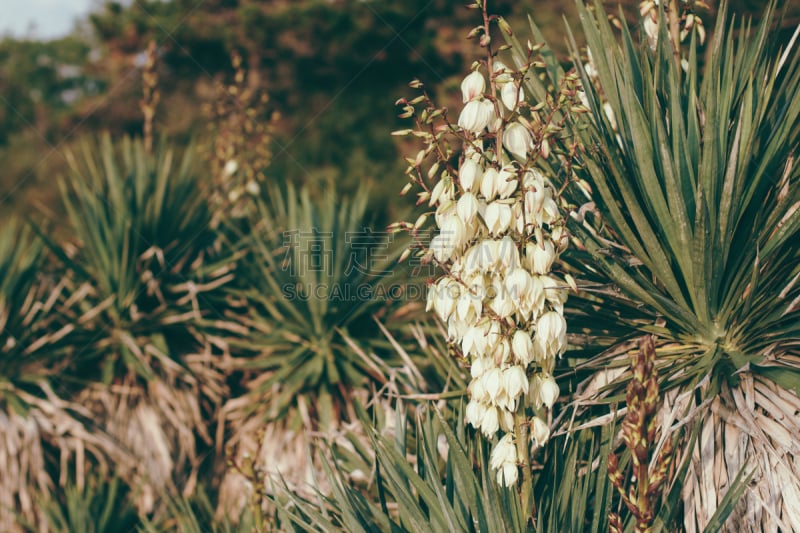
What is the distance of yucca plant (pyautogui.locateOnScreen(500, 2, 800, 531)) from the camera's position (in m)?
1.92

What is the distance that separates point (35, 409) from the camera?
11.5 ft

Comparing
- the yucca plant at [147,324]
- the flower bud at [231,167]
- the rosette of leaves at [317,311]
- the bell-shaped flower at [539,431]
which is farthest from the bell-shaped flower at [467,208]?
the flower bud at [231,167]

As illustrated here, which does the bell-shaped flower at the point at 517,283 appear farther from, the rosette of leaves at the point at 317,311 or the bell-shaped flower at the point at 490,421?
the rosette of leaves at the point at 317,311

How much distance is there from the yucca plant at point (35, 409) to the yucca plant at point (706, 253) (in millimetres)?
2582

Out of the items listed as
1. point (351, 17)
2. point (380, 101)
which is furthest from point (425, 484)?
point (380, 101)

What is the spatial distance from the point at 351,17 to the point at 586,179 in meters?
6.16

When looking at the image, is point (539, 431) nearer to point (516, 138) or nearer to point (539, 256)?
point (539, 256)

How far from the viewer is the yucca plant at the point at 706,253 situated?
1.92 m

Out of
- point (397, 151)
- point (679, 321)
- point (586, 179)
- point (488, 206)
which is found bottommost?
point (679, 321)

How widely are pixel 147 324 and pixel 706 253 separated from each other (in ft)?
8.96

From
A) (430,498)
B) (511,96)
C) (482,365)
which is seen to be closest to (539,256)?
(482,365)

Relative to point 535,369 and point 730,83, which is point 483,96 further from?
point 730,83

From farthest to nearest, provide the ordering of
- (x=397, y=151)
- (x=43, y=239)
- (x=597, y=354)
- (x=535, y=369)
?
(x=397, y=151) < (x=43, y=239) < (x=597, y=354) < (x=535, y=369)

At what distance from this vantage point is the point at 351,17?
7.83 metres
